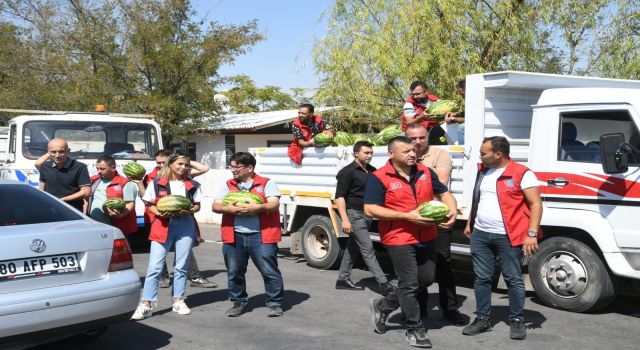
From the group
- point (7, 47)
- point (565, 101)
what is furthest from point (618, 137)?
point (7, 47)

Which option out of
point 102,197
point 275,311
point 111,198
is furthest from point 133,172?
point 275,311

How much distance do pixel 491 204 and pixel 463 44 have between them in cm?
906

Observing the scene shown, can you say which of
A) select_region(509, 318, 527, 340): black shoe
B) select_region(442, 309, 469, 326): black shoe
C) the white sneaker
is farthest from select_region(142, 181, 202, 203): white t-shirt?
select_region(509, 318, 527, 340): black shoe

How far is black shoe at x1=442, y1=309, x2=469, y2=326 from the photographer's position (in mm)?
6707

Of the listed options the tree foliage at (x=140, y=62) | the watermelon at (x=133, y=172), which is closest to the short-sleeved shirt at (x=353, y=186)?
the watermelon at (x=133, y=172)

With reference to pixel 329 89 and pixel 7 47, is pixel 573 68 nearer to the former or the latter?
pixel 329 89

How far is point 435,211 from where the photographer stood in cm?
573

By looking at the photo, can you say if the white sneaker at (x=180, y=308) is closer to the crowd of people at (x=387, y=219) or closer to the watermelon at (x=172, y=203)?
the crowd of people at (x=387, y=219)

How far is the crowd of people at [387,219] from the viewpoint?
5961mm

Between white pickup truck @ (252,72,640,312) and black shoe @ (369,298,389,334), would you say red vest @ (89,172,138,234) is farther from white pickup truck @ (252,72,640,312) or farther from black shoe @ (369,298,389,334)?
white pickup truck @ (252,72,640,312)

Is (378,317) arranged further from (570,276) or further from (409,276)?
(570,276)

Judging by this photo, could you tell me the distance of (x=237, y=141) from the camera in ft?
87.7

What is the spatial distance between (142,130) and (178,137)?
880cm

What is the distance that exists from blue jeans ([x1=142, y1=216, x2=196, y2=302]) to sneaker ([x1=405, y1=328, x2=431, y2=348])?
2.43m
